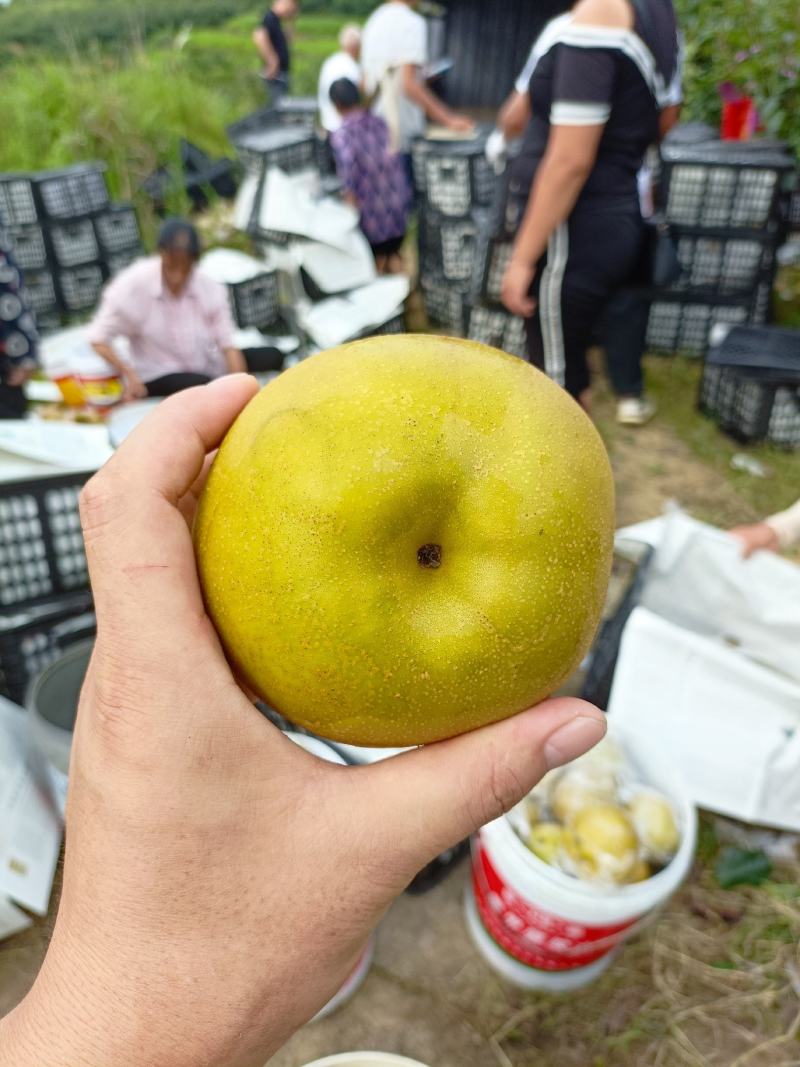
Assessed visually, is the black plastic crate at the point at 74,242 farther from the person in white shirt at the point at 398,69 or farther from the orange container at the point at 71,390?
the person in white shirt at the point at 398,69

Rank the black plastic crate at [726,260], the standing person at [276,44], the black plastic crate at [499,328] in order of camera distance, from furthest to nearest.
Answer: the standing person at [276,44]
the black plastic crate at [726,260]
the black plastic crate at [499,328]

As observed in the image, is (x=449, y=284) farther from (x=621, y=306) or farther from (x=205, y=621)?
(x=205, y=621)

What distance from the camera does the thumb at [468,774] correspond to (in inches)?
38.9

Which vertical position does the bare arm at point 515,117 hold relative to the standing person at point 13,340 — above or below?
above

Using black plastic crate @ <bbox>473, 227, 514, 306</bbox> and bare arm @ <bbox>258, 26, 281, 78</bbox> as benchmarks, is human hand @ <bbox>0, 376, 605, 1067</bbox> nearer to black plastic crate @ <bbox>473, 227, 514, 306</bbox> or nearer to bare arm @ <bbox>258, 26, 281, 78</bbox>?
black plastic crate @ <bbox>473, 227, 514, 306</bbox>

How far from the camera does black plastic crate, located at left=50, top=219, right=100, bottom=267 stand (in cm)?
587

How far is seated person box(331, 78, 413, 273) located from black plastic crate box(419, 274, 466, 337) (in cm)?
43

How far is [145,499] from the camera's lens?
3.42ft

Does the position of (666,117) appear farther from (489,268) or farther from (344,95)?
(344,95)

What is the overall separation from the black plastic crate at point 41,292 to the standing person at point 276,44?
4090 millimetres

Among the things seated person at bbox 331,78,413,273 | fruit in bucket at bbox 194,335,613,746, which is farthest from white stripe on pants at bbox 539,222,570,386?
seated person at bbox 331,78,413,273

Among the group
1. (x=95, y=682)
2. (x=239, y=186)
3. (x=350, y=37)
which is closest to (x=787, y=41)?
(x=350, y=37)

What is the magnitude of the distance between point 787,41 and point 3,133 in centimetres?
721

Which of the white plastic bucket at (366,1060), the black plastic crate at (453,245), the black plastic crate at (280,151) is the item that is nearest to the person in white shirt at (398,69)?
the black plastic crate at (280,151)
